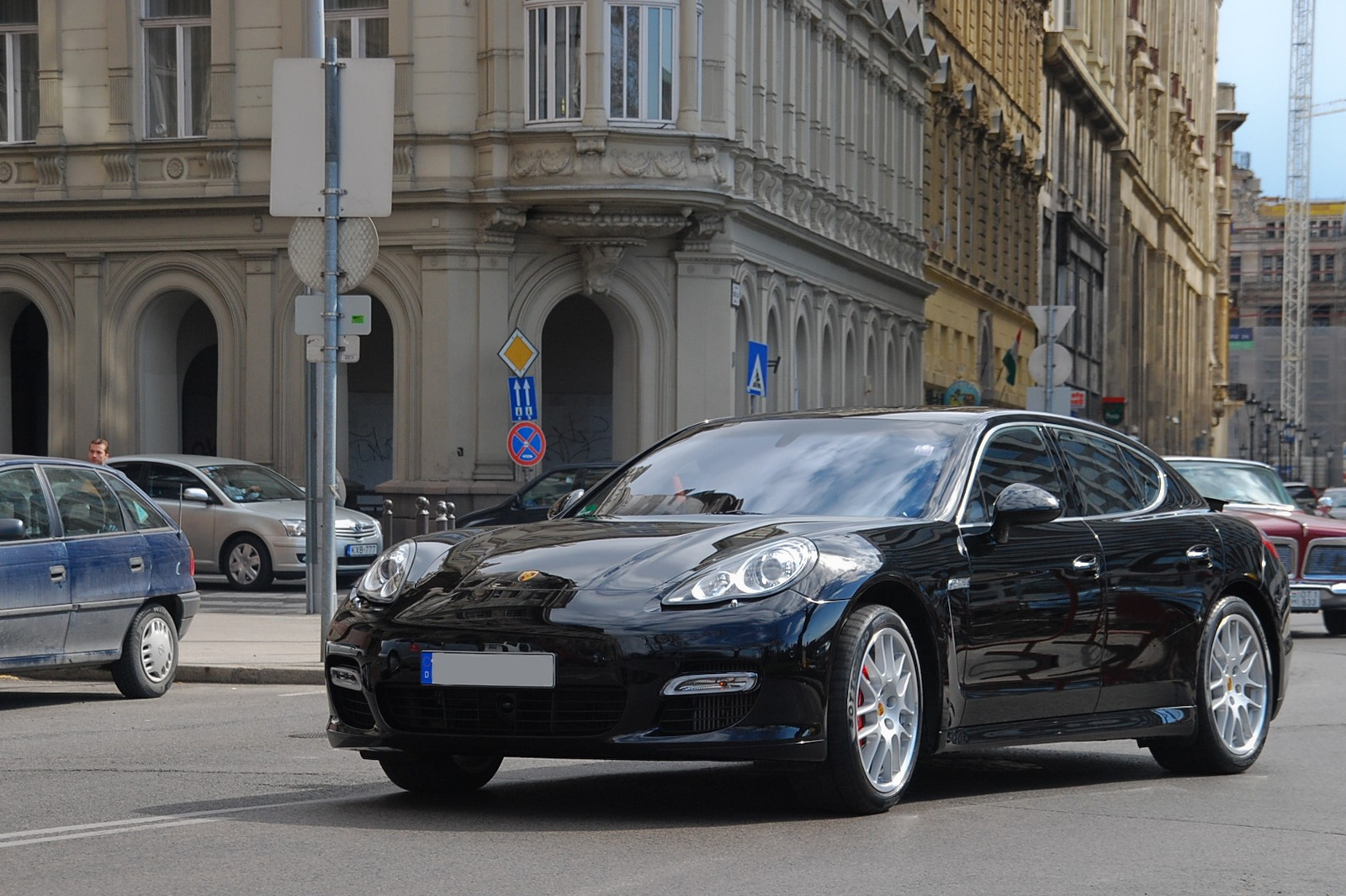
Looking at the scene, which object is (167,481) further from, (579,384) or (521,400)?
(579,384)

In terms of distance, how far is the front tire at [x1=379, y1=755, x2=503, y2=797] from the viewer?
7820 mm

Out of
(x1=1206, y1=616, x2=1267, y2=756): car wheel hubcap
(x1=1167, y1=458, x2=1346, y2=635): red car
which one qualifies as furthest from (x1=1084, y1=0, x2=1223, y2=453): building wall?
(x1=1206, y1=616, x2=1267, y2=756): car wheel hubcap

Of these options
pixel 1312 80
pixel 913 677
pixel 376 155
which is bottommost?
pixel 913 677

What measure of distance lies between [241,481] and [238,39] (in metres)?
9.87

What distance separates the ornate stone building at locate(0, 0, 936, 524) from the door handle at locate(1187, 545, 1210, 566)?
76.4 feet

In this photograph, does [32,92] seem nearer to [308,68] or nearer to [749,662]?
[308,68]

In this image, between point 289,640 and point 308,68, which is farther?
point 289,640

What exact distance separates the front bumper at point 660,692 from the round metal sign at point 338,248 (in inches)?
347

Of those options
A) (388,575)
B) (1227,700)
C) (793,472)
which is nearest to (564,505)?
(793,472)

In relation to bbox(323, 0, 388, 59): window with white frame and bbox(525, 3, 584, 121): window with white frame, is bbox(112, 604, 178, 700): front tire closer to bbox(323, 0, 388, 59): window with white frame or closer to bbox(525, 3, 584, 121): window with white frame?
bbox(525, 3, 584, 121): window with white frame

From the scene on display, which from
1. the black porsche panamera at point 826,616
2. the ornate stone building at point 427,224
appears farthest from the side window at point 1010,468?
the ornate stone building at point 427,224

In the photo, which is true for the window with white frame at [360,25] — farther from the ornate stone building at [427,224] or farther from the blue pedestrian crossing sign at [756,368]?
the blue pedestrian crossing sign at [756,368]

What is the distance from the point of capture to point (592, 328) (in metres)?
38.1

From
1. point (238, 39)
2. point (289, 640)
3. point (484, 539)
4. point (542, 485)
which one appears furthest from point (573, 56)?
point (484, 539)
